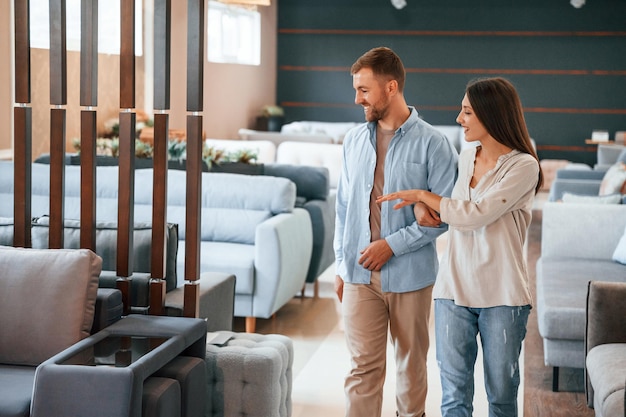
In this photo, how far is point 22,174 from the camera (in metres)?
3.32

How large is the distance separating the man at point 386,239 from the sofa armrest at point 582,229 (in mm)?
2511

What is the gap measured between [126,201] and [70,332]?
521mm

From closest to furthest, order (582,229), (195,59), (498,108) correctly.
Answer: (498,108)
(195,59)
(582,229)

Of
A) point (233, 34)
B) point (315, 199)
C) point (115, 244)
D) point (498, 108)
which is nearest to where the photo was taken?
point (498, 108)

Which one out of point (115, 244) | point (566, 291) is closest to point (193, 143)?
point (115, 244)

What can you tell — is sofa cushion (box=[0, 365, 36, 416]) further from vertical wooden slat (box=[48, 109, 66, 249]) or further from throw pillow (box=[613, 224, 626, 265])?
throw pillow (box=[613, 224, 626, 265])

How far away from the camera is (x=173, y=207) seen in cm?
525

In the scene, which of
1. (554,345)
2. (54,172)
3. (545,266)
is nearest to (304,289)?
(545,266)

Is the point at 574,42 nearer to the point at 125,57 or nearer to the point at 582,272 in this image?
the point at 582,272

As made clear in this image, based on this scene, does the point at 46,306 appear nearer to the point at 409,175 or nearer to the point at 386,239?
the point at 386,239

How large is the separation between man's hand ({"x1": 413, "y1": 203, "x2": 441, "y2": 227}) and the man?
9 cm

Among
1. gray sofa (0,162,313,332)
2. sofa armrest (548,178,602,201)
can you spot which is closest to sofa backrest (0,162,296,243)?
gray sofa (0,162,313,332)

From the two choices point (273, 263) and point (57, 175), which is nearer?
point (57, 175)

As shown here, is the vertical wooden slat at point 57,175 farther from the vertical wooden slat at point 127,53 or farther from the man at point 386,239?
the man at point 386,239
